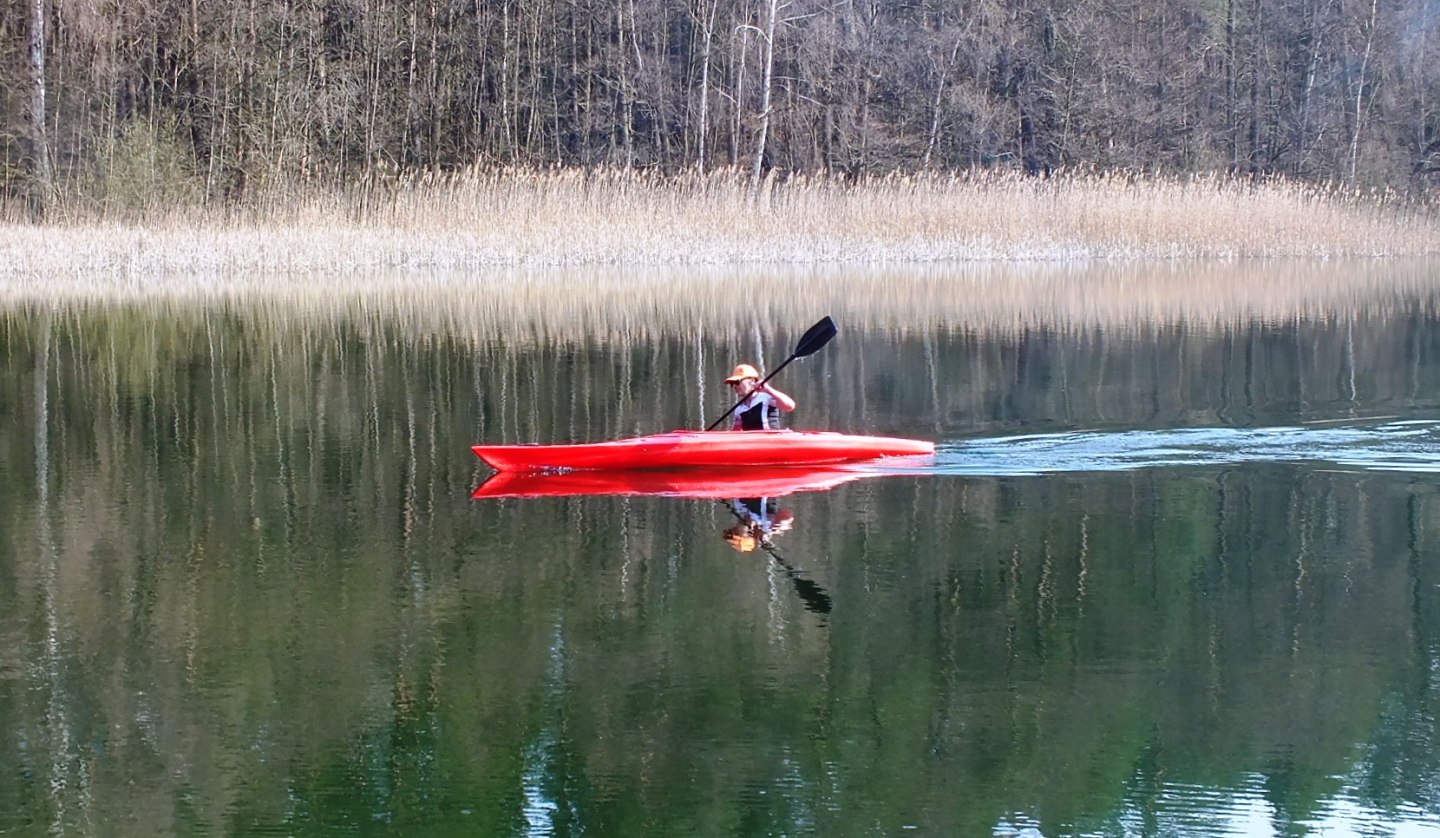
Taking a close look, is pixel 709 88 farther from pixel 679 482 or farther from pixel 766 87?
pixel 679 482

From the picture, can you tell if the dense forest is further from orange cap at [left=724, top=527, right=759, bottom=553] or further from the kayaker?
orange cap at [left=724, top=527, right=759, bottom=553]

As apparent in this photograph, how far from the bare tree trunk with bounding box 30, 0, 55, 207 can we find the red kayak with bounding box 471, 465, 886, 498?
18235 mm

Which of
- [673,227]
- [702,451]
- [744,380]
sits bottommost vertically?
[702,451]

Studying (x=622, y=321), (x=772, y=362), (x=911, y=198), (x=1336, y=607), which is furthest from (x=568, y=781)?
(x=911, y=198)

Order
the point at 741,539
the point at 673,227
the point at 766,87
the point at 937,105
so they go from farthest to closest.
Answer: the point at 937,105 → the point at 766,87 → the point at 673,227 → the point at 741,539

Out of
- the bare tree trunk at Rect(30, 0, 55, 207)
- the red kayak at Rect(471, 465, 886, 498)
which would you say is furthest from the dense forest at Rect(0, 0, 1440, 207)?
the red kayak at Rect(471, 465, 886, 498)

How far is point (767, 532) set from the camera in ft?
27.1

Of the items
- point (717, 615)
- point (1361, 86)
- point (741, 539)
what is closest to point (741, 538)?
point (741, 539)

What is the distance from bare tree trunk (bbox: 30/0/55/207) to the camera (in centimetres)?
2569

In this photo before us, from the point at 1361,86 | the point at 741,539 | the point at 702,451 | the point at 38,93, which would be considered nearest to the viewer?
the point at 741,539

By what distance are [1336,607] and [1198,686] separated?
1239 mm

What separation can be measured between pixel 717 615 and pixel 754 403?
3.51 m

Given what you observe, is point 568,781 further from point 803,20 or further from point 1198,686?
point 803,20

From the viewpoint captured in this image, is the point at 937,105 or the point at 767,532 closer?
the point at 767,532
